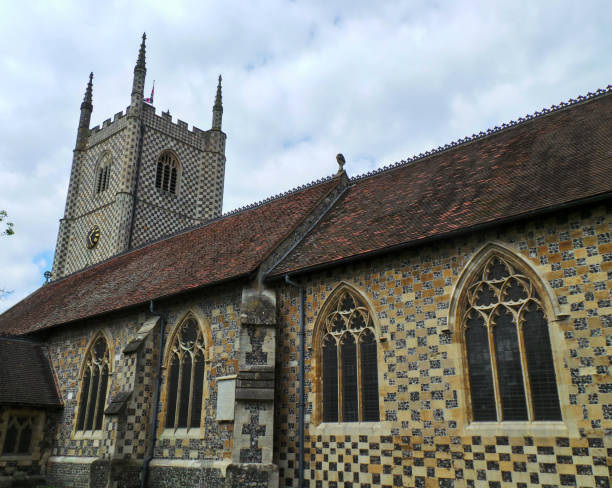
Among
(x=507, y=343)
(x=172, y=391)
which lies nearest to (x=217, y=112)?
(x=172, y=391)

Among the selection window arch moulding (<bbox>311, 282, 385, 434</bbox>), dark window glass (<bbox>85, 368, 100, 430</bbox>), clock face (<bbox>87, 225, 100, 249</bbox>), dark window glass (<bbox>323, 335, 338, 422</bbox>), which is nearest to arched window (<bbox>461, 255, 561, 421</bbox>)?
window arch moulding (<bbox>311, 282, 385, 434</bbox>)

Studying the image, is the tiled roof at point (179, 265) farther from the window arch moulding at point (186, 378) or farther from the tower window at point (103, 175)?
the tower window at point (103, 175)

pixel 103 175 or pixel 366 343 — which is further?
pixel 103 175

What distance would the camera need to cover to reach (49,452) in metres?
19.5

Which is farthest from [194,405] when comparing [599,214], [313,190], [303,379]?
[599,214]

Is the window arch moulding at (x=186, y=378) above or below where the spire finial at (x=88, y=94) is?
below

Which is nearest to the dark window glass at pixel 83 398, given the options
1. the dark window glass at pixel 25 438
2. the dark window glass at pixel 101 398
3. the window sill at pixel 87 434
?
the window sill at pixel 87 434

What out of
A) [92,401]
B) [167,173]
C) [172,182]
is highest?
[167,173]

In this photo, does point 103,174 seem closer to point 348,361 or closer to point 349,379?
point 348,361

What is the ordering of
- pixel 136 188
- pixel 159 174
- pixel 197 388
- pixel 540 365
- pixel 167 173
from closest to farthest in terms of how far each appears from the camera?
pixel 540 365, pixel 197 388, pixel 136 188, pixel 159 174, pixel 167 173

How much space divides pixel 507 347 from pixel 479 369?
0.69 m

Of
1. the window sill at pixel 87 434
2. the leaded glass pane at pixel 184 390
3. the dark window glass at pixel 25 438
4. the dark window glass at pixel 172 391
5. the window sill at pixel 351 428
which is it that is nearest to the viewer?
the window sill at pixel 351 428

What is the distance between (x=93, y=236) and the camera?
3428cm

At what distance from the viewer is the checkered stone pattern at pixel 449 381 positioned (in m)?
9.56
